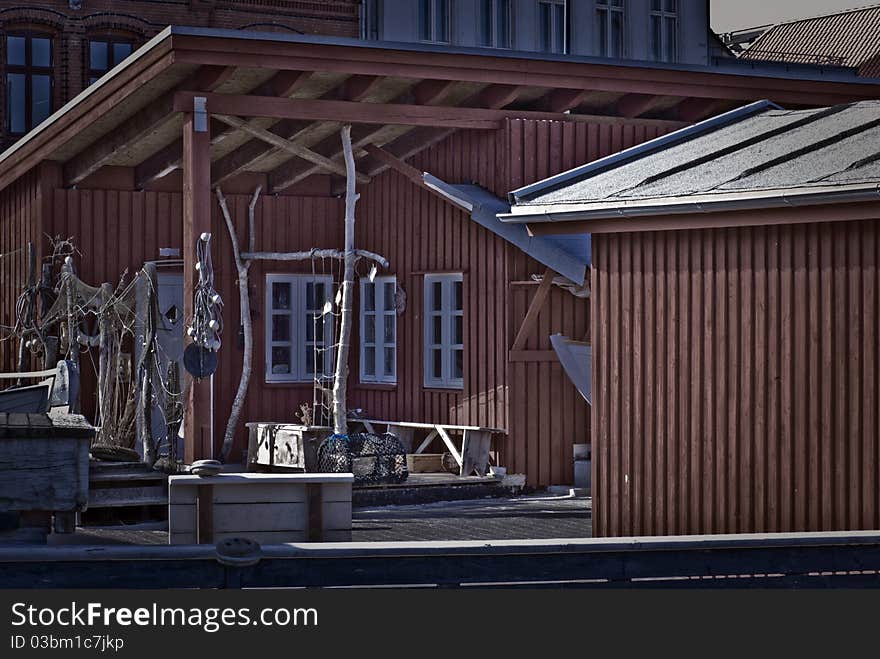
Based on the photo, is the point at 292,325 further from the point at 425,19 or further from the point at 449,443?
the point at 425,19

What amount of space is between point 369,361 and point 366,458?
329cm

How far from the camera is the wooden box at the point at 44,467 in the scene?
10.8 m

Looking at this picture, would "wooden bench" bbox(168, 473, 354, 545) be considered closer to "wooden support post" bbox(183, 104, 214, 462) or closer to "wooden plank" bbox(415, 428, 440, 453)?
"wooden support post" bbox(183, 104, 214, 462)

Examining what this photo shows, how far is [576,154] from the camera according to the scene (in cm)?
1903

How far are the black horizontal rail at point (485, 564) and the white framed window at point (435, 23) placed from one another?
21.6 meters

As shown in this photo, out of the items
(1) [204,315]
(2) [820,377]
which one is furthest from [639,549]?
(1) [204,315]

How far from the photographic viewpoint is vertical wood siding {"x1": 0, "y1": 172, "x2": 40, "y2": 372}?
22000 mm

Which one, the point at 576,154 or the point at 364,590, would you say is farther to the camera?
the point at 576,154

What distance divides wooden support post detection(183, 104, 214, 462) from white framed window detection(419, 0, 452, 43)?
13936mm

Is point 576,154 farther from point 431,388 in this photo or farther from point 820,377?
point 820,377

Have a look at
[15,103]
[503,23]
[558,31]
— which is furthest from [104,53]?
[558,31]

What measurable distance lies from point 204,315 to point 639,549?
7.88 meters

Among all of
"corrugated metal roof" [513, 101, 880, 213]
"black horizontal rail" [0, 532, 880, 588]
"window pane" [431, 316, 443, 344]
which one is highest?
"corrugated metal roof" [513, 101, 880, 213]

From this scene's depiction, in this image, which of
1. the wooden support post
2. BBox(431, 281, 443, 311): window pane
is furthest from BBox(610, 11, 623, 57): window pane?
the wooden support post
